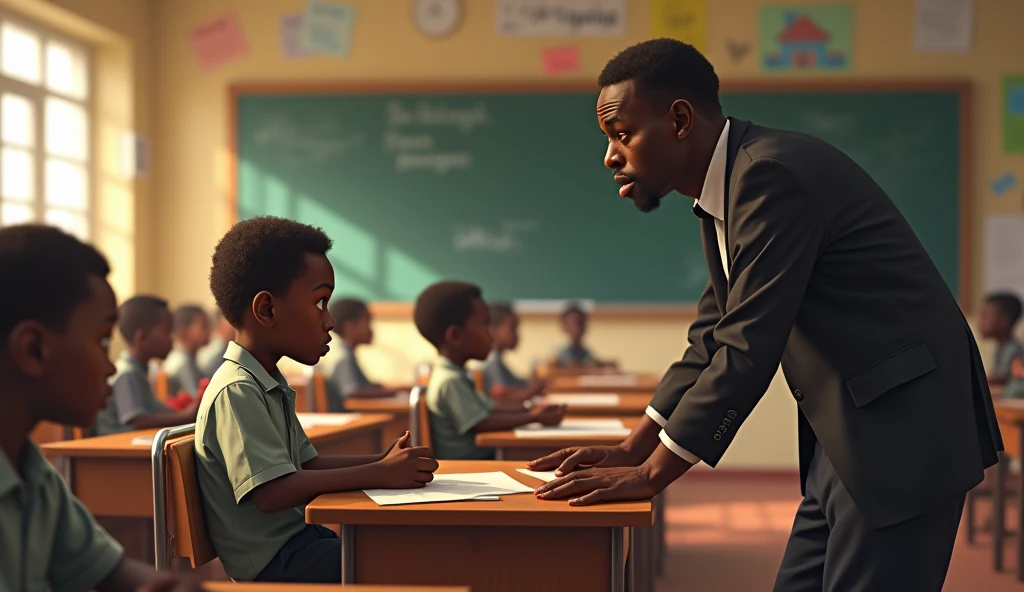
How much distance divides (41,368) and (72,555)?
0.25m

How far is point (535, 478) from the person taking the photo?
189 centimetres

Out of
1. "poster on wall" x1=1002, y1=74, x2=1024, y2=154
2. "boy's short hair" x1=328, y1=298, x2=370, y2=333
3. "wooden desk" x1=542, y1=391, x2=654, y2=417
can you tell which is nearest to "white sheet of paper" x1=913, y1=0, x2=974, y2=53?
"poster on wall" x1=1002, y1=74, x2=1024, y2=154

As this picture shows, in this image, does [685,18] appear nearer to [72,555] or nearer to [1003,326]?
[1003,326]

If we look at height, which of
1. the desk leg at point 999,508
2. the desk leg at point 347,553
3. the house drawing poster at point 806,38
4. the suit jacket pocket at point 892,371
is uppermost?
the house drawing poster at point 806,38

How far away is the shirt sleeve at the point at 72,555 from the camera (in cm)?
122

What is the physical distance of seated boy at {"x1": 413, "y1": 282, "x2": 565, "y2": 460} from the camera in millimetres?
2939

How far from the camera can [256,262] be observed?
1.88 meters

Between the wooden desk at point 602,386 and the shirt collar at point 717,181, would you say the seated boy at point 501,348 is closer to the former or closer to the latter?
the wooden desk at point 602,386

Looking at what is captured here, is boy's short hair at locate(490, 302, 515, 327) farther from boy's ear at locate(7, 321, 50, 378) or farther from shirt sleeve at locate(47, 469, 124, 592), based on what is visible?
boy's ear at locate(7, 321, 50, 378)

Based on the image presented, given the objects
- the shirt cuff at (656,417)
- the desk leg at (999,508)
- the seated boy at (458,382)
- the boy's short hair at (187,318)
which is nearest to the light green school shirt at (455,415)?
the seated boy at (458,382)

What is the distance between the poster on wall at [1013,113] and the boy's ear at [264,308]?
18.5 feet

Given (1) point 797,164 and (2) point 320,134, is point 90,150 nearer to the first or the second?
(2) point 320,134

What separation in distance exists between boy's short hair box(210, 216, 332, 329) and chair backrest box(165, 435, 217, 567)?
0.25 metres

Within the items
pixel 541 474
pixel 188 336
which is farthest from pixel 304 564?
pixel 188 336
